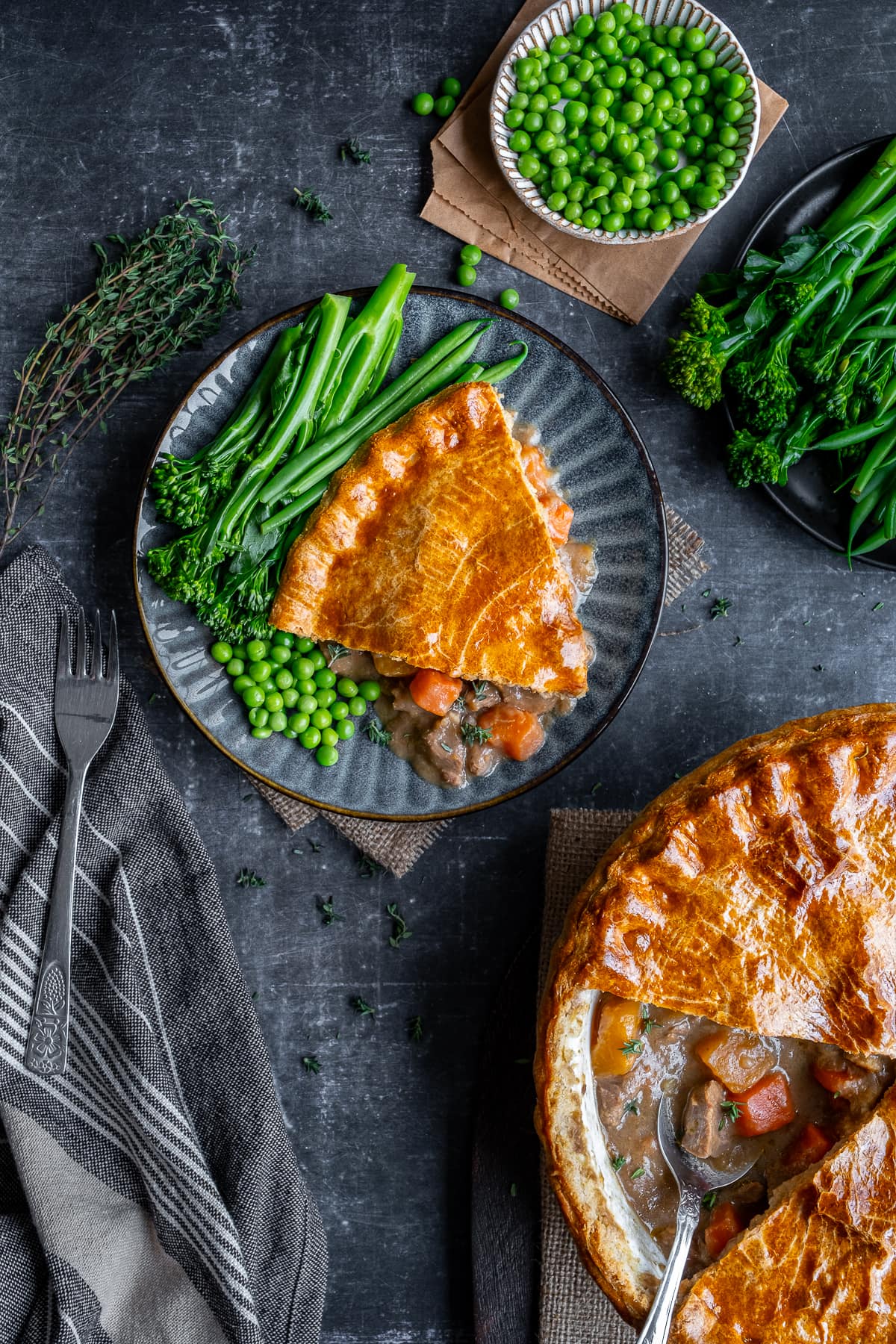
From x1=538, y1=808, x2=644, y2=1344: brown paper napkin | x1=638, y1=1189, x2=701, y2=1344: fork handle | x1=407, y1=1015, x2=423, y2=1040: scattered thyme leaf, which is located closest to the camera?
x1=638, y1=1189, x2=701, y2=1344: fork handle

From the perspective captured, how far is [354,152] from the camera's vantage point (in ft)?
13.6

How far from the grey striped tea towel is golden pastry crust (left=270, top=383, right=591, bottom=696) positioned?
1116mm

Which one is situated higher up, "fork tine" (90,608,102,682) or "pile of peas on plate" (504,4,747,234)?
"pile of peas on plate" (504,4,747,234)

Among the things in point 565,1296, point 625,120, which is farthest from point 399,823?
point 625,120

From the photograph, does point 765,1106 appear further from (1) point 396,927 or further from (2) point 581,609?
(2) point 581,609

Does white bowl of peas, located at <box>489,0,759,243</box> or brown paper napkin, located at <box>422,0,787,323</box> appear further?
brown paper napkin, located at <box>422,0,787,323</box>

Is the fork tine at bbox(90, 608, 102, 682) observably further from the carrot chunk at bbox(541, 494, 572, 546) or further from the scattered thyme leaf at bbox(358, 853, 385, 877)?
the carrot chunk at bbox(541, 494, 572, 546)

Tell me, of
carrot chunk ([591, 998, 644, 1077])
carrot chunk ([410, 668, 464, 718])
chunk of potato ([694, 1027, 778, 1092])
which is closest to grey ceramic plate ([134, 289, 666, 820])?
carrot chunk ([410, 668, 464, 718])

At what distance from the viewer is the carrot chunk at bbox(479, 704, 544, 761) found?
4.02 m

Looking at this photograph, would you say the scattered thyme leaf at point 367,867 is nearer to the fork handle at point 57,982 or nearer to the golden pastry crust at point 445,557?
the golden pastry crust at point 445,557

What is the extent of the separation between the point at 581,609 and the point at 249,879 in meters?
1.86

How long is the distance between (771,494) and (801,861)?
1641mm

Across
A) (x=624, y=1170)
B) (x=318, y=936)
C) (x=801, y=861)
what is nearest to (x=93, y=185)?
(x=318, y=936)

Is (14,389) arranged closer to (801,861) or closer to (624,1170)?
(801,861)
